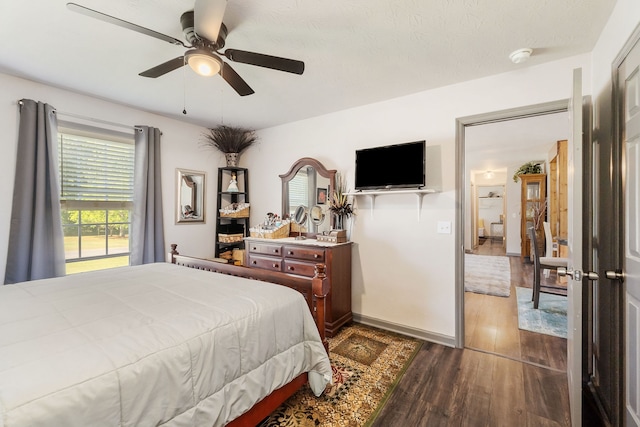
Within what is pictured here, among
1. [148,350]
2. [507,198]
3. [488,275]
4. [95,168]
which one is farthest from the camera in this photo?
[507,198]

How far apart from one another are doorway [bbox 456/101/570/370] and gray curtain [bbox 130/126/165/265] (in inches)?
133

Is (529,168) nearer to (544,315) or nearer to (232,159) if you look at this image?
(544,315)

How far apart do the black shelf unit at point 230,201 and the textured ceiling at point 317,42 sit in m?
1.46

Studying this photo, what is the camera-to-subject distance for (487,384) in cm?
209

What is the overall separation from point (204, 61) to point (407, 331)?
2907 millimetres

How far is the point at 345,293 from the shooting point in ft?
10.3

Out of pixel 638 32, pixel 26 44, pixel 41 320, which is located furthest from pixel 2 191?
pixel 638 32

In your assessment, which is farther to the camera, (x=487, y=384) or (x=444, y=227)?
(x=444, y=227)

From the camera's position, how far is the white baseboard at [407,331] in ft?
8.85

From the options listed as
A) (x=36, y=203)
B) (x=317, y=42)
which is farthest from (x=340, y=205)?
(x=36, y=203)

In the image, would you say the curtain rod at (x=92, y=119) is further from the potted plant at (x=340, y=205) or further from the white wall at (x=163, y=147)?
the potted plant at (x=340, y=205)

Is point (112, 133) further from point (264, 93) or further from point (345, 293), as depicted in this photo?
point (345, 293)

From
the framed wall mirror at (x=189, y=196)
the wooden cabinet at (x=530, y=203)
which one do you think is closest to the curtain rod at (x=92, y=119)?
the framed wall mirror at (x=189, y=196)

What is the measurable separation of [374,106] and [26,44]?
9.55 ft
